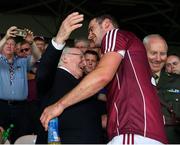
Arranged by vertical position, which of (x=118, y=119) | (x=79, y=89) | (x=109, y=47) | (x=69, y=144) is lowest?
(x=69, y=144)

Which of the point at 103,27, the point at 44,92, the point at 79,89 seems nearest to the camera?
the point at 79,89

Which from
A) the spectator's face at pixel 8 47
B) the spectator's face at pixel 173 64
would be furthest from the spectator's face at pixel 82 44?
the spectator's face at pixel 173 64

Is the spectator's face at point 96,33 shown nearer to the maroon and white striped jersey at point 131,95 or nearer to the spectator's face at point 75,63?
the maroon and white striped jersey at point 131,95

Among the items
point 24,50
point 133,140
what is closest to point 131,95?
point 133,140

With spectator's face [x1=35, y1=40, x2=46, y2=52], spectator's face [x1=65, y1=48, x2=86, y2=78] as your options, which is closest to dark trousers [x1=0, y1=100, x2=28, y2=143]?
spectator's face [x1=35, y1=40, x2=46, y2=52]

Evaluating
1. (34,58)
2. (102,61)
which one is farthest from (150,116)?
(34,58)

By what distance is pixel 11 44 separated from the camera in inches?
215

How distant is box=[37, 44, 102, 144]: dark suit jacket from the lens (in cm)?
321

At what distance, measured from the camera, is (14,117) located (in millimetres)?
5258

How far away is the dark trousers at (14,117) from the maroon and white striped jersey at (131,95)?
2714 mm

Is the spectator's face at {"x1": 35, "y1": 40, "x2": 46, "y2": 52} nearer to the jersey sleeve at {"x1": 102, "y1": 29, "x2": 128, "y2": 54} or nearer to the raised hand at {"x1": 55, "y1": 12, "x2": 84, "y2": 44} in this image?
the raised hand at {"x1": 55, "y1": 12, "x2": 84, "y2": 44}

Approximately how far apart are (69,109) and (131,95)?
0.73m

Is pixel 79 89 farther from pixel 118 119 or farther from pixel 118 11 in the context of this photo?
pixel 118 11

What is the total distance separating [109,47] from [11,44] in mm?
3011
